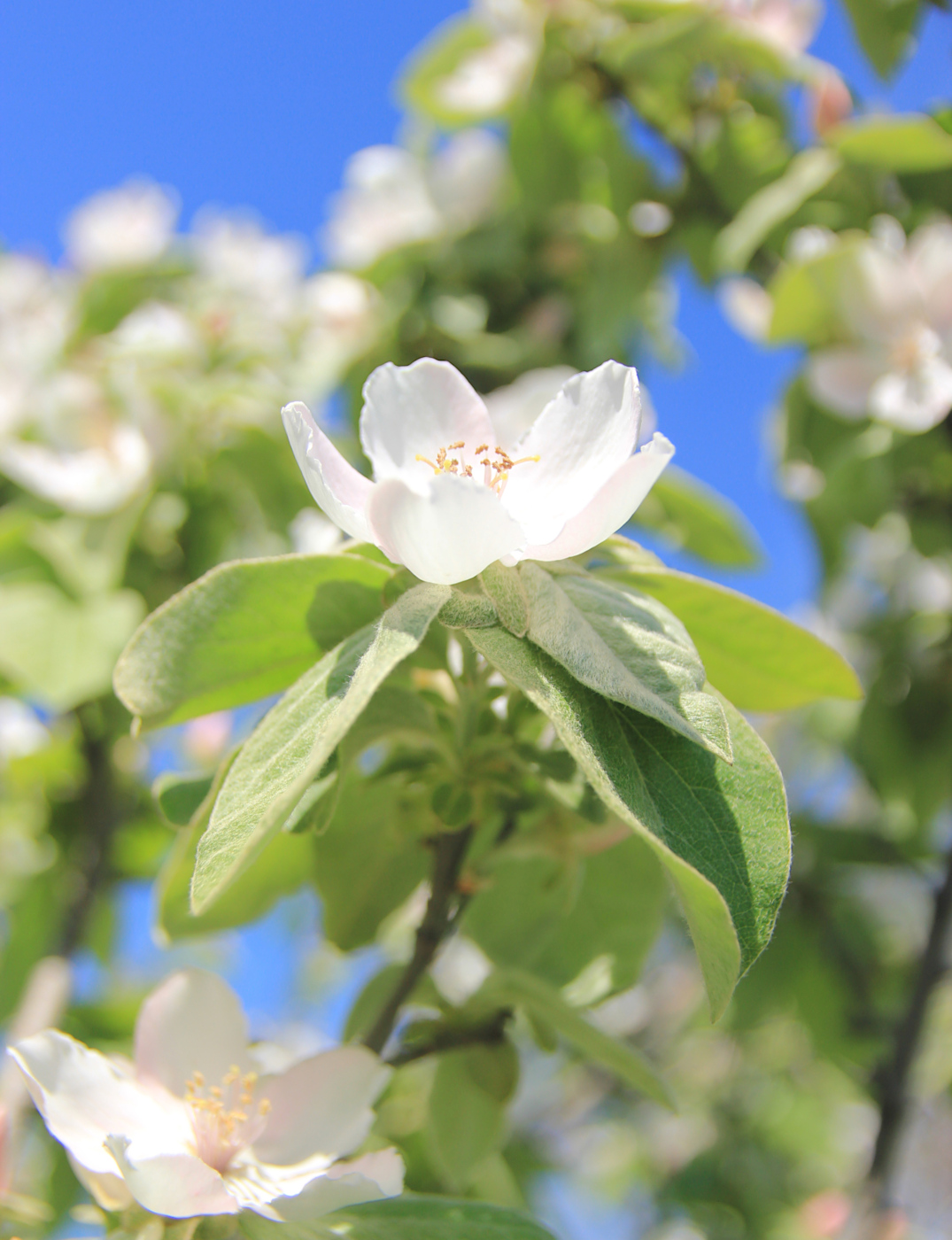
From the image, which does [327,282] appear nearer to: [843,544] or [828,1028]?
[843,544]

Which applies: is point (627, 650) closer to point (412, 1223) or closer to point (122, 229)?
point (412, 1223)

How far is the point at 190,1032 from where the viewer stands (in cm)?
66

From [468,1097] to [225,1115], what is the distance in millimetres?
226

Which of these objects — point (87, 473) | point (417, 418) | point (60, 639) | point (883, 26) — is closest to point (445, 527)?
point (417, 418)

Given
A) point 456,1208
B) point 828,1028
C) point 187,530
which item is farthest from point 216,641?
point 828,1028

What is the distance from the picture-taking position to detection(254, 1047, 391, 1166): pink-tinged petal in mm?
625

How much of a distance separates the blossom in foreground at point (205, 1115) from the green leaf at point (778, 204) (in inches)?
43.4

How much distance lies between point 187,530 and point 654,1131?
241 centimetres

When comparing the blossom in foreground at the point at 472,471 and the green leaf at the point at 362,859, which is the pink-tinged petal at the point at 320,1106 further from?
the blossom in foreground at the point at 472,471

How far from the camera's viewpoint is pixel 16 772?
4.93 ft

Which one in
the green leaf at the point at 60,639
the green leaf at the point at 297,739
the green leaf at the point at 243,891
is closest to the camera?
the green leaf at the point at 297,739

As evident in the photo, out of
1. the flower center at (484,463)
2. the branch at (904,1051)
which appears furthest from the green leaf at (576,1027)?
the branch at (904,1051)

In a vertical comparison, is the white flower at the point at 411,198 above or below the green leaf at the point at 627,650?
above

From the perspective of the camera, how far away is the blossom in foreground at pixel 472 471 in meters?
0.48
